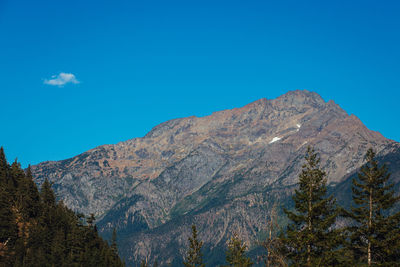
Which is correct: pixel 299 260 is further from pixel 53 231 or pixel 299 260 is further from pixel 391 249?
pixel 53 231

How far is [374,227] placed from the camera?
4888 centimetres

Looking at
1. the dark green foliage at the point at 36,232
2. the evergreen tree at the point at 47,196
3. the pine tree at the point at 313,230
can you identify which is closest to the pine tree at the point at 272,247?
the pine tree at the point at 313,230

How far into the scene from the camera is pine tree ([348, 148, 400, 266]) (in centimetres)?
4738

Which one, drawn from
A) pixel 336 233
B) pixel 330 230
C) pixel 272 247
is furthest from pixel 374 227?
pixel 272 247

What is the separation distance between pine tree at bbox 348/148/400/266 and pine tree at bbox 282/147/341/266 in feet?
8.27

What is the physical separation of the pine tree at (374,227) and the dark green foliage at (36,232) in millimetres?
71374

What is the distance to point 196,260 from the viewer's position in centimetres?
7294

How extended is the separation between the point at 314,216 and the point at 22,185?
9793cm

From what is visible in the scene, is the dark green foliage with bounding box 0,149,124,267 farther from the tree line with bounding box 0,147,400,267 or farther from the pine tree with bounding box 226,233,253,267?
the tree line with bounding box 0,147,400,267

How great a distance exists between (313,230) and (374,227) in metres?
6.35

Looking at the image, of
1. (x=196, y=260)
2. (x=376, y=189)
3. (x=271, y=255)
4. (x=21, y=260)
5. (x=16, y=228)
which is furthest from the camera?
(x=16, y=228)

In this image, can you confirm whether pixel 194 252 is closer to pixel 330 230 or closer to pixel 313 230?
pixel 330 230

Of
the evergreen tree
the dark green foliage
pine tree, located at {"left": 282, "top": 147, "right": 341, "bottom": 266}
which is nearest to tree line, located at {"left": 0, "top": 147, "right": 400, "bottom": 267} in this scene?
pine tree, located at {"left": 282, "top": 147, "right": 341, "bottom": 266}

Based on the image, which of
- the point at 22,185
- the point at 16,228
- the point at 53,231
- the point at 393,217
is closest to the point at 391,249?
the point at 393,217
